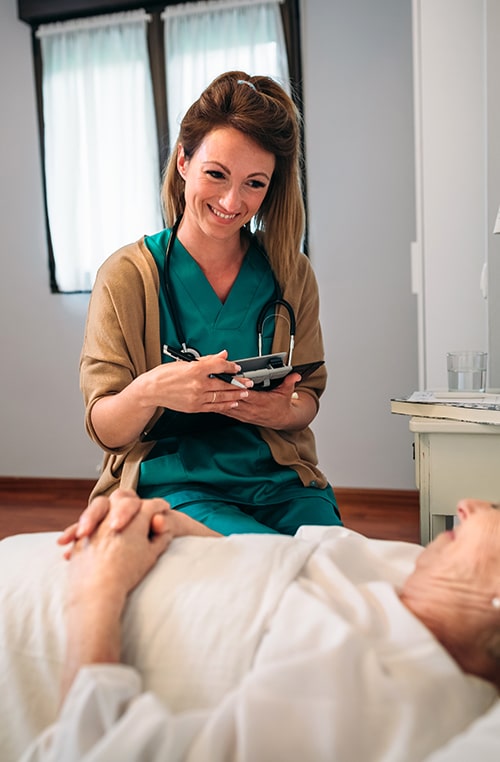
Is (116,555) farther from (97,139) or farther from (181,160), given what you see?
(97,139)

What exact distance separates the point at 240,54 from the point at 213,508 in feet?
8.30

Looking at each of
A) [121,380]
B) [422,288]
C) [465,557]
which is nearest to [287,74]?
[422,288]

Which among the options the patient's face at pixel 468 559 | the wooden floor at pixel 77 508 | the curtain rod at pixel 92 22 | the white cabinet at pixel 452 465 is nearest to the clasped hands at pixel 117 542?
the patient's face at pixel 468 559

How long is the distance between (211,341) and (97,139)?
7.51 feet

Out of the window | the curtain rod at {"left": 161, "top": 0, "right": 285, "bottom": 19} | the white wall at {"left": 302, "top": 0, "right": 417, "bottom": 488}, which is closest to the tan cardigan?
the white wall at {"left": 302, "top": 0, "right": 417, "bottom": 488}

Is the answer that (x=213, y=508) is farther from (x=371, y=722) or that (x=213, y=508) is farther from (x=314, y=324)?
(x=371, y=722)

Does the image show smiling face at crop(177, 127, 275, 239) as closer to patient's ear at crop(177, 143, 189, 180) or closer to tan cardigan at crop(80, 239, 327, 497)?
patient's ear at crop(177, 143, 189, 180)

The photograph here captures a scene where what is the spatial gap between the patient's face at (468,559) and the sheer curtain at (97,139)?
2.79m

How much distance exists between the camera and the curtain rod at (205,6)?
317 cm

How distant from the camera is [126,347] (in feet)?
4.88

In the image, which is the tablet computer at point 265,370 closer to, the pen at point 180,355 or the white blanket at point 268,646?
the pen at point 180,355

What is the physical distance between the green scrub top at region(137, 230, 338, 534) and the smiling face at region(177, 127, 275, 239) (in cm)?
10

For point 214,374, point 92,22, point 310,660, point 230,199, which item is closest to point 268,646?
point 310,660

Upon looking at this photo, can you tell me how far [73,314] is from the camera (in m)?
3.64
